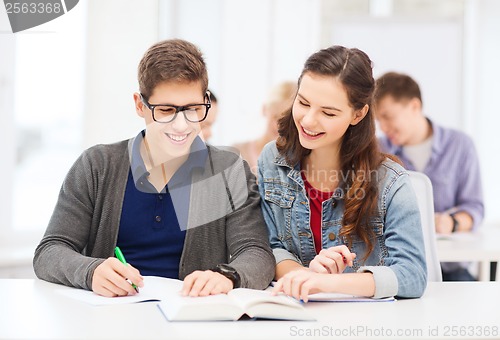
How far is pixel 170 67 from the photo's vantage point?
173 centimetres

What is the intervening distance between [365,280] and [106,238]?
0.67 m

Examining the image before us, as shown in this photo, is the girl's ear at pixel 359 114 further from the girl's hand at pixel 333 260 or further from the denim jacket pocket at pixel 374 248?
the girl's hand at pixel 333 260

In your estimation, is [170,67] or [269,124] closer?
[170,67]

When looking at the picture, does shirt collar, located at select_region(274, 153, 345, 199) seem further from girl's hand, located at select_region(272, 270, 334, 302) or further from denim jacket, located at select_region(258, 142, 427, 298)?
girl's hand, located at select_region(272, 270, 334, 302)

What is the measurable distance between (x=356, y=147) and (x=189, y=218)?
18.8 inches

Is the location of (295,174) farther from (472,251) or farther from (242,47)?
(242,47)

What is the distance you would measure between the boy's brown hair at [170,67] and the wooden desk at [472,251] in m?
1.39

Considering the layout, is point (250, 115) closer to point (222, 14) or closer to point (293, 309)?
point (222, 14)

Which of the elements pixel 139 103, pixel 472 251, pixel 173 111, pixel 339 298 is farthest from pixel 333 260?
pixel 472 251

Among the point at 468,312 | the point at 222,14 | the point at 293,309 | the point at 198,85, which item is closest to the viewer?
the point at 293,309

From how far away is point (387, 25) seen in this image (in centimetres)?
471

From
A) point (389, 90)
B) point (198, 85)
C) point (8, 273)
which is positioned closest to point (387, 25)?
point (389, 90)

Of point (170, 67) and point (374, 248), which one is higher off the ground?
point (170, 67)

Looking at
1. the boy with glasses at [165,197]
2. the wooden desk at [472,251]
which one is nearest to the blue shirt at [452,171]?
the wooden desk at [472,251]
